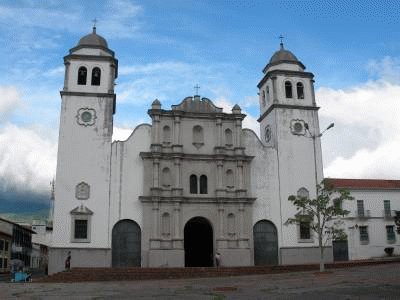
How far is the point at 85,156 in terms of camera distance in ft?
113

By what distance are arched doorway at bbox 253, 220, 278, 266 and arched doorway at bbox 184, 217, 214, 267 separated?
373 centimetres

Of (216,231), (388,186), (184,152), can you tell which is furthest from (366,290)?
(388,186)

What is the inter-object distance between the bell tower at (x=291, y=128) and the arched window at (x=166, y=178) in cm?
827

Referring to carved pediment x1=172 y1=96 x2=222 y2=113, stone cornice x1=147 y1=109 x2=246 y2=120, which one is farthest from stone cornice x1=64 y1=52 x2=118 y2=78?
carved pediment x1=172 y1=96 x2=222 y2=113

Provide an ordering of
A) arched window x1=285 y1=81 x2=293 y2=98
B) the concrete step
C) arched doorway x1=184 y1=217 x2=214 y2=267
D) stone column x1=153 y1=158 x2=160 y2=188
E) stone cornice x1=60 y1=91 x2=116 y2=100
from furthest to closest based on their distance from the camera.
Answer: arched window x1=285 y1=81 x2=293 y2=98 → arched doorway x1=184 y1=217 x2=214 y2=267 → stone cornice x1=60 y1=91 x2=116 y2=100 → stone column x1=153 y1=158 x2=160 y2=188 → the concrete step

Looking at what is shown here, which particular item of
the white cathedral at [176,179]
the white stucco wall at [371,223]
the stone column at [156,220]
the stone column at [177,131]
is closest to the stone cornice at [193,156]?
the white cathedral at [176,179]

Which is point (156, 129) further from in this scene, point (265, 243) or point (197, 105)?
point (265, 243)

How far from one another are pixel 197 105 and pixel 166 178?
636 centimetres

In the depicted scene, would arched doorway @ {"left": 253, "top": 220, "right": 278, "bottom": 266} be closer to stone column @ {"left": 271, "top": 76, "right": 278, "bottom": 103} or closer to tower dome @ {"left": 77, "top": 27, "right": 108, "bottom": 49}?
stone column @ {"left": 271, "top": 76, "right": 278, "bottom": 103}

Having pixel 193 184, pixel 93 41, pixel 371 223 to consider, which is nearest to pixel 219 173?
pixel 193 184

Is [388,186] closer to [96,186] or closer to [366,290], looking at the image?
[96,186]

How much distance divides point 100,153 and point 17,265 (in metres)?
9.93

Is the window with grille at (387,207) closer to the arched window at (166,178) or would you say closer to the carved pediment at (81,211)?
the arched window at (166,178)

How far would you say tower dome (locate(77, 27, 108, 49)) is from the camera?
122ft
